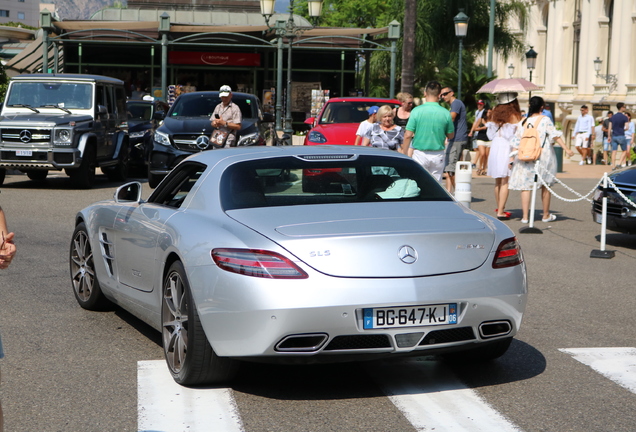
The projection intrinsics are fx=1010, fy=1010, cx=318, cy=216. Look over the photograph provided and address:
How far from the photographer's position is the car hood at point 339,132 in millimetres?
18547

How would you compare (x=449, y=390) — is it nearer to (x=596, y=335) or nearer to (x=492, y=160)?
(x=596, y=335)

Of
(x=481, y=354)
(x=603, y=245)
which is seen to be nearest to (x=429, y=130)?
(x=603, y=245)

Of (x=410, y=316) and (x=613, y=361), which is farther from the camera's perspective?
(x=613, y=361)

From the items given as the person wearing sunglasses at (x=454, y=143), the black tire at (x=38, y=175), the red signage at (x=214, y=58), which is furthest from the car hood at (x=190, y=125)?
the red signage at (x=214, y=58)

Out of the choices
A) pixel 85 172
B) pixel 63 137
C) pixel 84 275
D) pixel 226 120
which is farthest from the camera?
pixel 85 172

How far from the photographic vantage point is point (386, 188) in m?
6.15

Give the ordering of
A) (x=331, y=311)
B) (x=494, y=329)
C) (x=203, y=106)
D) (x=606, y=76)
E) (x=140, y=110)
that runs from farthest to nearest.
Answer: (x=606, y=76) → (x=140, y=110) → (x=203, y=106) → (x=494, y=329) → (x=331, y=311)

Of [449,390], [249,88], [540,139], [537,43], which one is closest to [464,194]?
[540,139]

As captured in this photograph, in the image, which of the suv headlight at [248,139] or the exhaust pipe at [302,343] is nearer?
the exhaust pipe at [302,343]

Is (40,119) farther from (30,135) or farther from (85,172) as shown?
(85,172)

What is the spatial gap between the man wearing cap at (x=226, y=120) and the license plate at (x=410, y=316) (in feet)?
43.0

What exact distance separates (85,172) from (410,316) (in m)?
14.5

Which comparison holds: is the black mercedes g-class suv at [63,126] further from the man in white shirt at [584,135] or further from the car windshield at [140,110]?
the man in white shirt at [584,135]

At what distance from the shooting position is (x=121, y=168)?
2098cm
